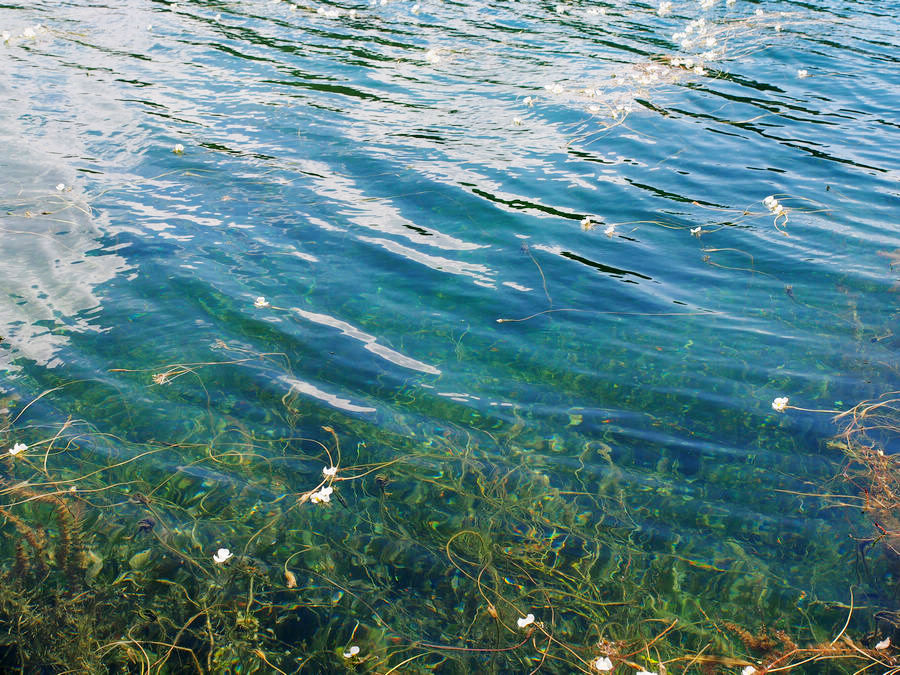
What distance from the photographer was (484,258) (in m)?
7.00

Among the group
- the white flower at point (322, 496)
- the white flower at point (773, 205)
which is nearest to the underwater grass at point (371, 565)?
the white flower at point (322, 496)

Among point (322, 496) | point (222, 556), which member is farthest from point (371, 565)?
point (222, 556)

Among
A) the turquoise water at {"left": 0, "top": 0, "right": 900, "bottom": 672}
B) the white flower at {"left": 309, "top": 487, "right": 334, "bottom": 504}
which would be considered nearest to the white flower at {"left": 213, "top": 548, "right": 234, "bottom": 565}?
the turquoise water at {"left": 0, "top": 0, "right": 900, "bottom": 672}

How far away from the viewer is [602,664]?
3.45 meters

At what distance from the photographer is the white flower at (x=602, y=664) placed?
11.3ft

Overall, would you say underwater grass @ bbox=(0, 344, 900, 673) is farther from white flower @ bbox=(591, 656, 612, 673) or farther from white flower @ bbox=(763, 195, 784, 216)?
white flower @ bbox=(763, 195, 784, 216)

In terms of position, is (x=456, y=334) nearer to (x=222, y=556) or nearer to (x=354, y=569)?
(x=354, y=569)

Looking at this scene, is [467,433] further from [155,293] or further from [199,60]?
[199,60]

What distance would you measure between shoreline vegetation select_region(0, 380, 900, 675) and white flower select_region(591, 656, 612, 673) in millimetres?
24

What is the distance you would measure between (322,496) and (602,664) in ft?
6.39

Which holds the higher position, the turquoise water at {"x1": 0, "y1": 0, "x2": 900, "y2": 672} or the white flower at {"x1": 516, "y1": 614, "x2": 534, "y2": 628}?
the turquoise water at {"x1": 0, "y1": 0, "x2": 900, "y2": 672}

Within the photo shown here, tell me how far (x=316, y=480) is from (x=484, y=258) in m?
3.35

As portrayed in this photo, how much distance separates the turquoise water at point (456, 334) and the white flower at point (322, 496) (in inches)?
1.8

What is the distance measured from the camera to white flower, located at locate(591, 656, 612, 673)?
3438 mm
